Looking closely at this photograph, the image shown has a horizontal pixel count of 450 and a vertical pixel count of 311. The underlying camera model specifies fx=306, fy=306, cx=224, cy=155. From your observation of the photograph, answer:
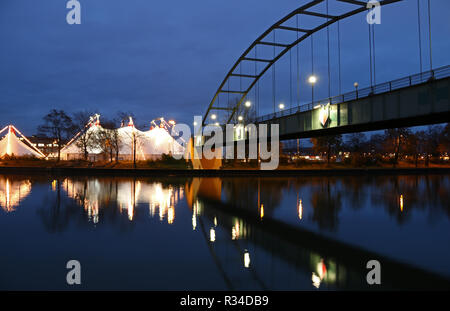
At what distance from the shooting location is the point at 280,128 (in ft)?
94.6

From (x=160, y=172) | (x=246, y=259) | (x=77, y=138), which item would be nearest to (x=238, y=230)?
(x=246, y=259)

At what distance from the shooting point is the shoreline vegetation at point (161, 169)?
148 ft

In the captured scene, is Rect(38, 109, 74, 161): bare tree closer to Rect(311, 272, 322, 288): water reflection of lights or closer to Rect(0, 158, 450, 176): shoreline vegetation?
Rect(0, 158, 450, 176): shoreline vegetation

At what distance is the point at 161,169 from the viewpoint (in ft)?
150

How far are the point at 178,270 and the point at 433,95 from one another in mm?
13933

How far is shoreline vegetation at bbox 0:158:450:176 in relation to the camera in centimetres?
4525

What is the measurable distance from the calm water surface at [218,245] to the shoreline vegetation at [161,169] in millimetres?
25868

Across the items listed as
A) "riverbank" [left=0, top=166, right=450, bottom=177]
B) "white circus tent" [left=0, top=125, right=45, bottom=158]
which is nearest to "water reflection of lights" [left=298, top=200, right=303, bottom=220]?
"riverbank" [left=0, top=166, right=450, bottom=177]

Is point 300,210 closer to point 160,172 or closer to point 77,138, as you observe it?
point 160,172

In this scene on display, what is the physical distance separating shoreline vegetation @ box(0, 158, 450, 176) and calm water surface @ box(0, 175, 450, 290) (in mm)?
25868

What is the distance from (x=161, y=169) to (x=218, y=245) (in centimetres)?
3628

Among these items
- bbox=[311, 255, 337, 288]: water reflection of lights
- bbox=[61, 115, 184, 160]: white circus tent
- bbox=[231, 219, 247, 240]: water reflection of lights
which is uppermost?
bbox=[61, 115, 184, 160]: white circus tent
